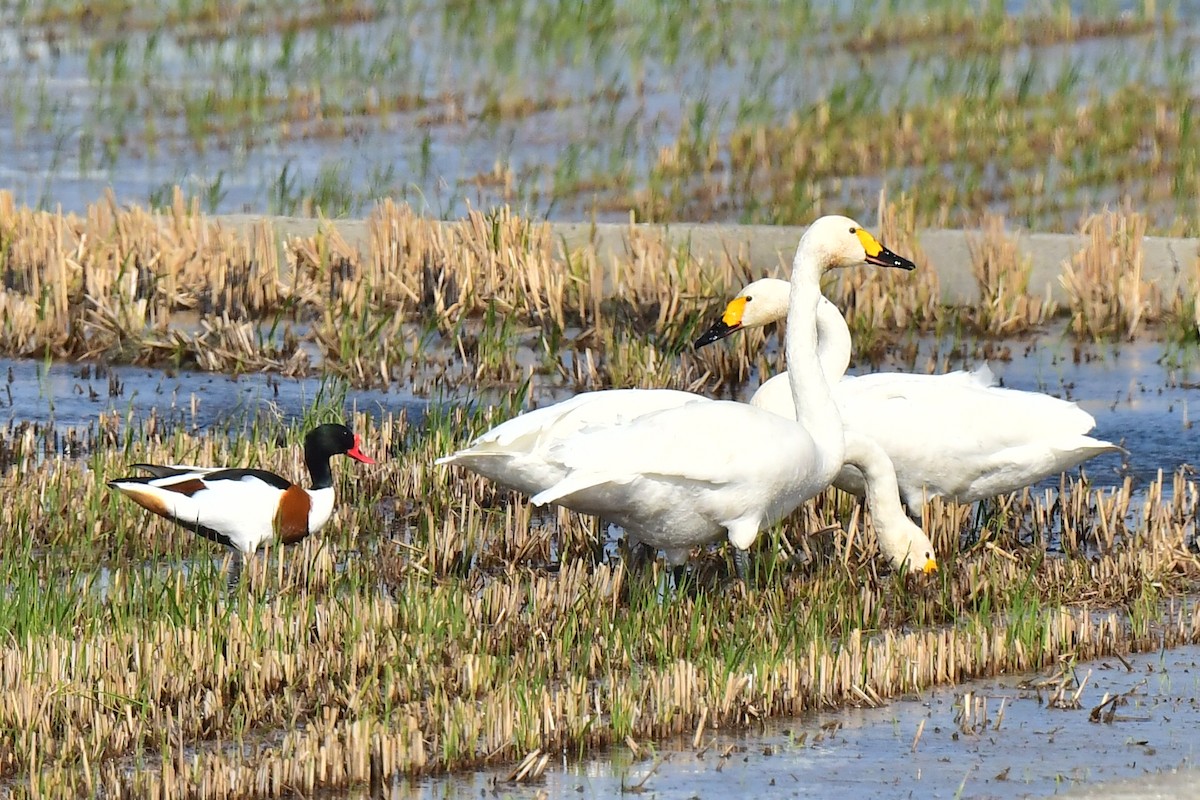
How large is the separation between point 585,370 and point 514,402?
1469 millimetres

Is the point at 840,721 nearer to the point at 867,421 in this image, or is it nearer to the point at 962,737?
the point at 962,737

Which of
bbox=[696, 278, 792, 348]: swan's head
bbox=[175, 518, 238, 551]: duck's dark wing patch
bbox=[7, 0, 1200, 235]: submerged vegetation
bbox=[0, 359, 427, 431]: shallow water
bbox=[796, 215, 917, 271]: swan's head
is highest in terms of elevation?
bbox=[7, 0, 1200, 235]: submerged vegetation

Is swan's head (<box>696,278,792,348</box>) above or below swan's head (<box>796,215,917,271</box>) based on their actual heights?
below

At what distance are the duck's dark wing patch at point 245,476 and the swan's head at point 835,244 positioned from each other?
6.25 ft

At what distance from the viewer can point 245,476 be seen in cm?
707

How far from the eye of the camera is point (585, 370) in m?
10.6

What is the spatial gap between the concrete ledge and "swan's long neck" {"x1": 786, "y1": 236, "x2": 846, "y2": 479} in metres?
4.78

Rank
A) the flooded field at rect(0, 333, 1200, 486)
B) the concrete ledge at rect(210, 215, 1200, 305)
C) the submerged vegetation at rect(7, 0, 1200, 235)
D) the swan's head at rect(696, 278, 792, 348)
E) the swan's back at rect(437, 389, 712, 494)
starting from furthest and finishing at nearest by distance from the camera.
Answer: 1. the submerged vegetation at rect(7, 0, 1200, 235)
2. the concrete ledge at rect(210, 215, 1200, 305)
3. the flooded field at rect(0, 333, 1200, 486)
4. the swan's head at rect(696, 278, 792, 348)
5. the swan's back at rect(437, 389, 712, 494)

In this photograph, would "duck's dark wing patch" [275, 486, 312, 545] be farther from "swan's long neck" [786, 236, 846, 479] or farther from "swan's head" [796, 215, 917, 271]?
"swan's head" [796, 215, 917, 271]

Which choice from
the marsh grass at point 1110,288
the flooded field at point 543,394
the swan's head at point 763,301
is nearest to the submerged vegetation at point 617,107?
the marsh grass at point 1110,288

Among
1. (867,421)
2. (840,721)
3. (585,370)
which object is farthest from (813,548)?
(585,370)

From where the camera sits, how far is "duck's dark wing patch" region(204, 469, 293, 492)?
7043mm

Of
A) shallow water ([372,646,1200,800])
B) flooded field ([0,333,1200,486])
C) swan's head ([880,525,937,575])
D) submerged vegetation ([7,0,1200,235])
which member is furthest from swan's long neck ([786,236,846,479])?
submerged vegetation ([7,0,1200,235])

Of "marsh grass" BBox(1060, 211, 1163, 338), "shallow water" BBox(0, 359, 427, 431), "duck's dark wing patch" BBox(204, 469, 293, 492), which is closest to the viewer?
"duck's dark wing patch" BBox(204, 469, 293, 492)
